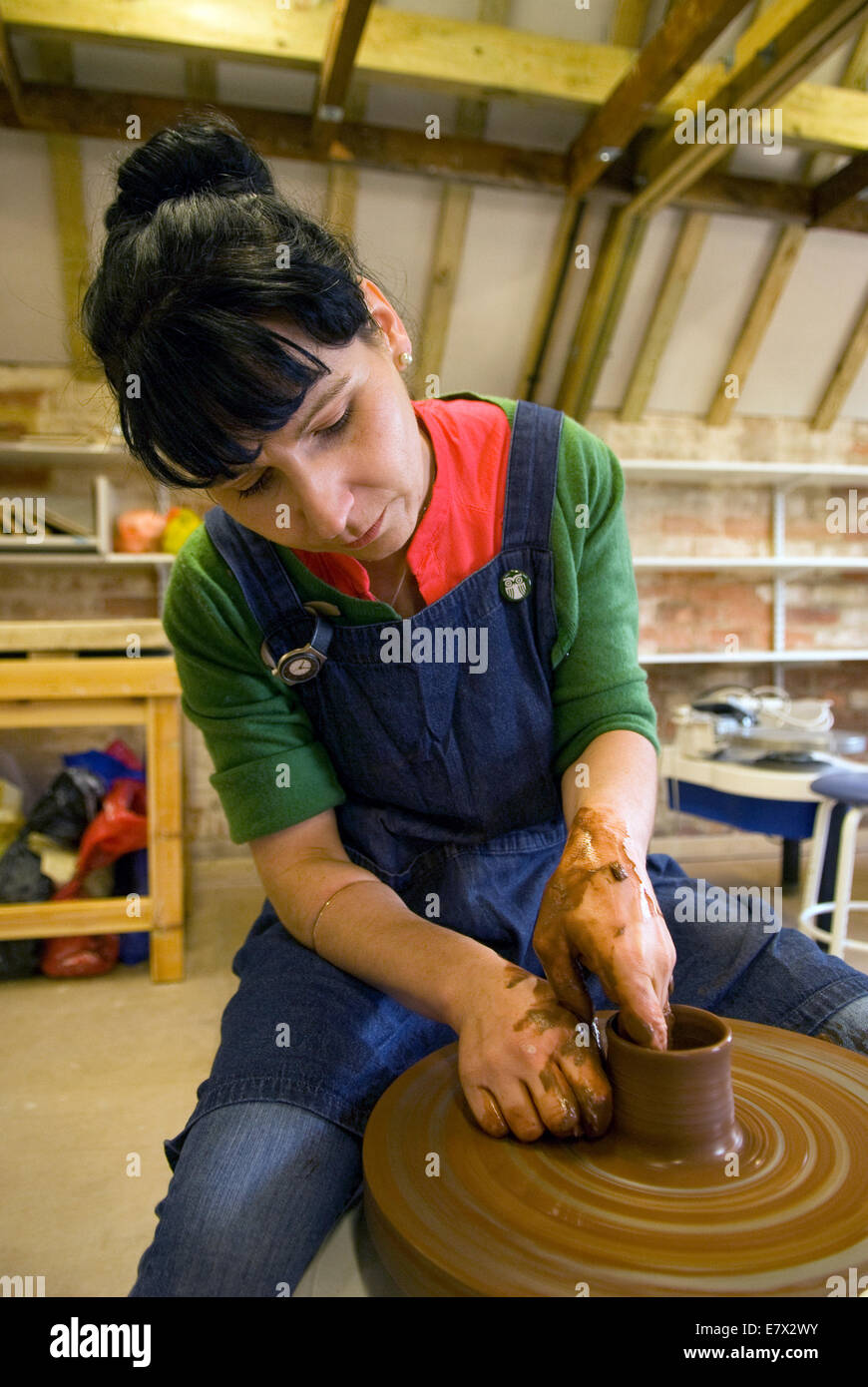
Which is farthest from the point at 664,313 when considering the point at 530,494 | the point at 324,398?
the point at 324,398

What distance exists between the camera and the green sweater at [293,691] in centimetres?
111

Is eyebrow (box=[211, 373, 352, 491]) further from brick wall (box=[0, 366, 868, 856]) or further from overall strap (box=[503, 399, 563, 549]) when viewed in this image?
brick wall (box=[0, 366, 868, 856])

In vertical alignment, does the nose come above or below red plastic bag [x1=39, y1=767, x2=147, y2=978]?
above

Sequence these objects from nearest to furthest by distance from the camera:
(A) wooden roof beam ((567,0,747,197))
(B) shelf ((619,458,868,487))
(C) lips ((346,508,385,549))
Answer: (C) lips ((346,508,385,549))
(A) wooden roof beam ((567,0,747,197))
(B) shelf ((619,458,868,487))

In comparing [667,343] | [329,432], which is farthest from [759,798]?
[329,432]

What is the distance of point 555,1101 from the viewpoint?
783 millimetres

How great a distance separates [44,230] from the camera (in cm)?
356

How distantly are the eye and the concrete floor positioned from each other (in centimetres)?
69

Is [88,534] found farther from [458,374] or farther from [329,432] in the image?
[329,432]

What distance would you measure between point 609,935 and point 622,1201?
203 mm

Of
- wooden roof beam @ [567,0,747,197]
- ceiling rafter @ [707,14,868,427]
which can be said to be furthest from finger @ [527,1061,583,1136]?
ceiling rafter @ [707,14,868,427]

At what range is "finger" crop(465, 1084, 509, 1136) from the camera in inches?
31.4

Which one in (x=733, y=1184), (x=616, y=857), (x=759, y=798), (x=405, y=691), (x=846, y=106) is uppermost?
(x=846, y=106)

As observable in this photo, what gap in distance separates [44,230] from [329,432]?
336cm
